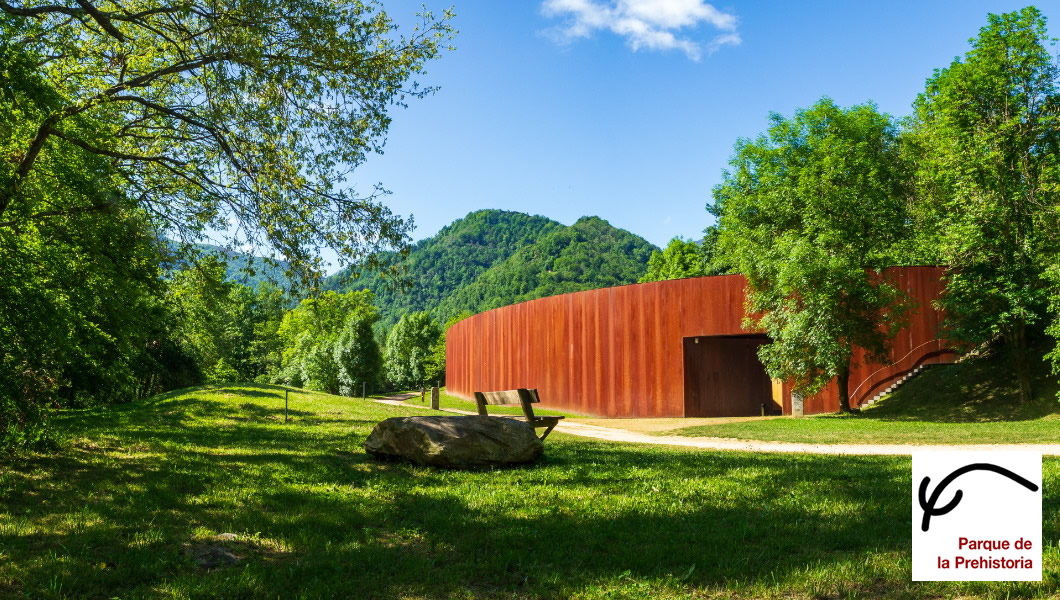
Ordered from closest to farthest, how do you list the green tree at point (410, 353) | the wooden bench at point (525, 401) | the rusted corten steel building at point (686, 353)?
the wooden bench at point (525, 401) < the rusted corten steel building at point (686, 353) < the green tree at point (410, 353)

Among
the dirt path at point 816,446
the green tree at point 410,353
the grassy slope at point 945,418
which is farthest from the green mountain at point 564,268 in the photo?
the dirt path at point 816,446

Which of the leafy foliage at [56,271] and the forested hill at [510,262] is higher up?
the forested hill at [510,262]

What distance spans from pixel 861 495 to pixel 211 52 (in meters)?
10.2

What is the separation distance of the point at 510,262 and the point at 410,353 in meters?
50.3

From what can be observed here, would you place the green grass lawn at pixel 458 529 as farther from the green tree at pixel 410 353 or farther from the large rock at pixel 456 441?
the green tree at pixel 410 353

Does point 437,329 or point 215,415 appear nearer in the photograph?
point 215,415

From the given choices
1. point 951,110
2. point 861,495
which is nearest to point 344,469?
point 861,495

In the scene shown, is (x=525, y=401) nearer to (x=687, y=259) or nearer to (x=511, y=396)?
(x=511, y=396)

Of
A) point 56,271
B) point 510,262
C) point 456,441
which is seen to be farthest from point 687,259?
point 510,262

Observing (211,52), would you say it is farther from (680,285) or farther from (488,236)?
(488,236)

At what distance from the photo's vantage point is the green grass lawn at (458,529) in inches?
167

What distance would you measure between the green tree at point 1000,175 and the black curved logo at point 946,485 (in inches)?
745

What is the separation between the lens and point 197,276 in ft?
38.7

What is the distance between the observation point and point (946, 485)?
15.9 ft
